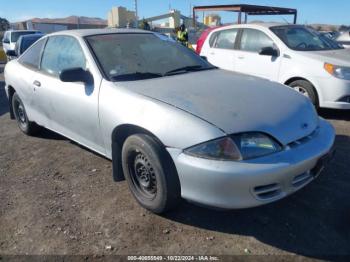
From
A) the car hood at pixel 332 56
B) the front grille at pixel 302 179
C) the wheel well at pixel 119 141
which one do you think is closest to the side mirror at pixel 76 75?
the wheel well at pixel 119 141

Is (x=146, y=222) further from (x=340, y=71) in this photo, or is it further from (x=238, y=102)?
(x=340, y=71)

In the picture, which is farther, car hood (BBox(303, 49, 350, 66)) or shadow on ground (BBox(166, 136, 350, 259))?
car hood (BBox(303, 49, 350, 66))

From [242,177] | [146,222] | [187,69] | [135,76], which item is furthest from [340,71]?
[146,222]

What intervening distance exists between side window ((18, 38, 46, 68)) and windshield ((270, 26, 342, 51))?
4.00m

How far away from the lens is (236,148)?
8.04ft

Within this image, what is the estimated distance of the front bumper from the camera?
7.82ft

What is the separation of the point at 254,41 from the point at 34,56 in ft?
13.0

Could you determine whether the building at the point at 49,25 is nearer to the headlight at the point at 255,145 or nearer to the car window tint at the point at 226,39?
the car window tint at the point at 226,39

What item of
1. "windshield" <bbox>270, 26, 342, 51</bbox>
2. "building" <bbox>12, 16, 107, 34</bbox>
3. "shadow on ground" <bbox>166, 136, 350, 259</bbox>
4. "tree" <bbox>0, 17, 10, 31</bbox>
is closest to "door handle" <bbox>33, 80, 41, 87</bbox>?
"shadow on ground" <bbox>166, 136, 350, 259</bbox>

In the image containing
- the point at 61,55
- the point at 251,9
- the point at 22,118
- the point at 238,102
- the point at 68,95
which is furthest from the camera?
the point at 251,9

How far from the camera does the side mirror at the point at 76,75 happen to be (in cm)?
328

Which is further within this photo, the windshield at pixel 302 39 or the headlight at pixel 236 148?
the windshield at pixel 302 39

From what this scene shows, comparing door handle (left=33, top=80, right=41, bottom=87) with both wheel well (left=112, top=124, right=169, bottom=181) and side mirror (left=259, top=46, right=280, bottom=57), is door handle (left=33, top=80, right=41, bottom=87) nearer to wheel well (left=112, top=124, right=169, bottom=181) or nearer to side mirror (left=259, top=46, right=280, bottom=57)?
wheel well (left=112, top=124, right=169, bottom=181)

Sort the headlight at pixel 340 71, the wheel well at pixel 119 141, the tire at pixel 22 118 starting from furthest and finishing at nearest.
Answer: the headlight at pixel 340 71, the tire at pixel 22 118, the wheel well at pixel 119 141
